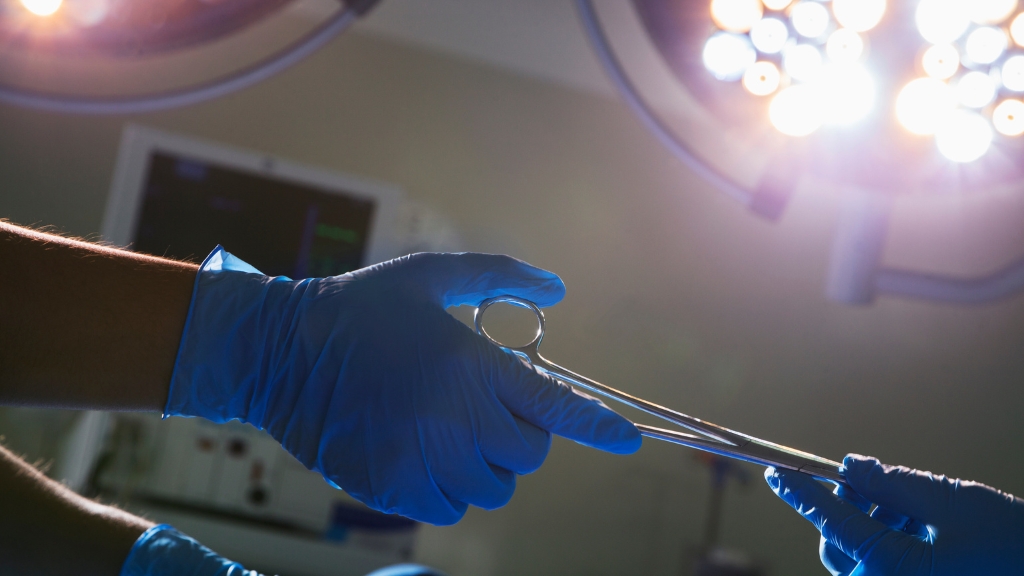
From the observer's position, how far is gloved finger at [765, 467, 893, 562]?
0.73 m

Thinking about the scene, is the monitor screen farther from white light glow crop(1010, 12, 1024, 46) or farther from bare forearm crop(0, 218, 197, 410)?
white light glow crop(1010, 12, 1024, 46)

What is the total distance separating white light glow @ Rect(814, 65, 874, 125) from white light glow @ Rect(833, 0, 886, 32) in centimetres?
7

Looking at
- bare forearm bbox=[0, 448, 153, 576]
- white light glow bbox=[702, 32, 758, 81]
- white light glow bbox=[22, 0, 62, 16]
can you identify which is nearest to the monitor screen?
white light glow bbox=[22, 0, 62, 16]

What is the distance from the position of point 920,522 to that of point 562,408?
1.41 ft

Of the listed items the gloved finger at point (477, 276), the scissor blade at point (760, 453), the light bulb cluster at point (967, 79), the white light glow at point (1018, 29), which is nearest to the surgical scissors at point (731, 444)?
the scissor blade at point (760, 453)

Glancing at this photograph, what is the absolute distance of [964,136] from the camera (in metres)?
1.14

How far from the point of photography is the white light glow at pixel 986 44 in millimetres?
1104

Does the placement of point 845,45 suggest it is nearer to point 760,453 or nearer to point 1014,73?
point 1014,73

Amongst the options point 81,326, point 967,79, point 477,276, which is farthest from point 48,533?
point 967,79

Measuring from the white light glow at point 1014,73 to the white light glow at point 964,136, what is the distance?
0.06 m

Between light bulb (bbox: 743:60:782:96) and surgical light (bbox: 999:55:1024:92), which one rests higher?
surgical light (bbox: 999:55:1024:92)

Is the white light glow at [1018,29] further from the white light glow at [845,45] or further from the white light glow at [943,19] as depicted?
the white light glow at [845,45]

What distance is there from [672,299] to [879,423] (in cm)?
71

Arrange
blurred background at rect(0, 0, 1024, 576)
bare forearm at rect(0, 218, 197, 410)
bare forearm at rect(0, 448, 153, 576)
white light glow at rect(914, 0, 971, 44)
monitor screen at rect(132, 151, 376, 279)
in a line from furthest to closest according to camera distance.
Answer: blurred background at rect(0, 0, 1024, 576), monitor screen at rect(132, 151, 376, 279), white light glow at rect(914, 0, 971, 44), bare forearm at rect(0, 448, 153, 576), bare forearm at rect(0, 218, 197, 410)
